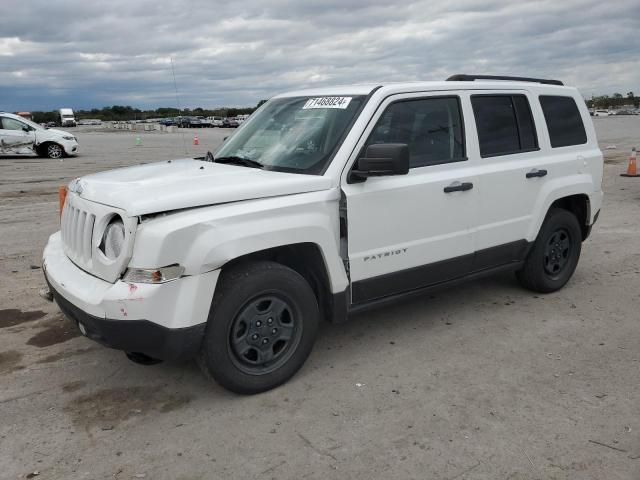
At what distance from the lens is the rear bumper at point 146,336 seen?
322cm

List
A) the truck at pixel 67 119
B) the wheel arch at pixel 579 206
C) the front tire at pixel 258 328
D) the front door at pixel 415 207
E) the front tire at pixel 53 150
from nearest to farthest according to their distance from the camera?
the front tire at pixel 258 328 → the front door at pixel 415 207 → the wheel arch at pixel 579 206 → the front tire at pixel 53 150 → the truck at pixel 67 119

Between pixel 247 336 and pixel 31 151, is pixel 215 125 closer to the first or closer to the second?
pixel 31 151

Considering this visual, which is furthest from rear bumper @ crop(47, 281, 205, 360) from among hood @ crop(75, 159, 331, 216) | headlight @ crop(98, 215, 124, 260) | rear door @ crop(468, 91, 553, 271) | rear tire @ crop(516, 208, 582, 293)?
rear tire @ crop(516, 208, 582, 293)

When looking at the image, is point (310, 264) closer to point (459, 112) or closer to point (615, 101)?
point (459, 112)

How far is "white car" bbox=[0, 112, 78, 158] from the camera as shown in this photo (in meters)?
Result: 20.2

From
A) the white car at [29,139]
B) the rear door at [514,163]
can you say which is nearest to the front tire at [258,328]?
the rear door at [514,163]

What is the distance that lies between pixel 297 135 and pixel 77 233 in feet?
5.42

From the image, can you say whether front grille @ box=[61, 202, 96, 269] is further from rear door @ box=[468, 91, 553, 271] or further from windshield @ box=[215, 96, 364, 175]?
rear door @ box=[468, 91, 553, 271]

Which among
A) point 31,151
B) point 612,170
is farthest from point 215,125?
point 612,170

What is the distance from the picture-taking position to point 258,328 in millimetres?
3650

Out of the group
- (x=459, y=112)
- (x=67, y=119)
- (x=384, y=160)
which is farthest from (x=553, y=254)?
(x=67, y=119)

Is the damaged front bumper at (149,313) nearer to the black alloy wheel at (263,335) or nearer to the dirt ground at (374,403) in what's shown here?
the black alloy wheel at (263,335)

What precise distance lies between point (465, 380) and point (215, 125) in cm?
7598

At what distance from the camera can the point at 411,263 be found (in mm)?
4320
